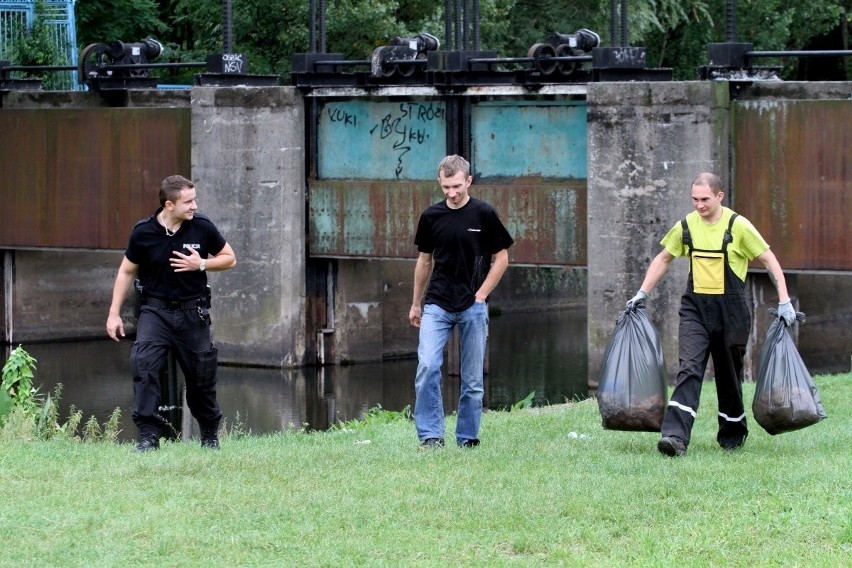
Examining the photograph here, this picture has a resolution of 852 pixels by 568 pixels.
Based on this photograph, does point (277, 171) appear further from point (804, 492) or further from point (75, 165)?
point (804, 492)

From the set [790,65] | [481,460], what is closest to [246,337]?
[481,460]

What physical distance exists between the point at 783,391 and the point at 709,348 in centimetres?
55

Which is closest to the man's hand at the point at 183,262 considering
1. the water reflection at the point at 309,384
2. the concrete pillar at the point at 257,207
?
the water reflection at the point at 309,384

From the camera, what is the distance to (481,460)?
30.7ft

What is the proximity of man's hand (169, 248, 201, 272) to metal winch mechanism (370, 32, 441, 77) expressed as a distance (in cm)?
1178

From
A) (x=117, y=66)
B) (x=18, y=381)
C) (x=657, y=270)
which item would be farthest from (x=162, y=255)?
(x=117, y=66)

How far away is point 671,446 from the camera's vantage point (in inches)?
369

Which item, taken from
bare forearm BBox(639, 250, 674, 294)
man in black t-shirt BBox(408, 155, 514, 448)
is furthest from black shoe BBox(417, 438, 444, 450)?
bare forearm BBox(639, 250, 674, 294)

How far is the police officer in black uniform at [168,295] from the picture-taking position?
9.85m

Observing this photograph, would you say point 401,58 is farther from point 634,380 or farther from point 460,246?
point 634,380

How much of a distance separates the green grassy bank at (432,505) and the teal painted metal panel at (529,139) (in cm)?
1027

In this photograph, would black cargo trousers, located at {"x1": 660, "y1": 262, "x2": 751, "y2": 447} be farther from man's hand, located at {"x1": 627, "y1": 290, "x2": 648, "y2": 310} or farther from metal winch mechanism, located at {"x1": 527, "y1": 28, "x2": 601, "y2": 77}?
metal winch mechanism, located at {"x1": 527, "y1": 28, "x2": 601, "y2": 77}

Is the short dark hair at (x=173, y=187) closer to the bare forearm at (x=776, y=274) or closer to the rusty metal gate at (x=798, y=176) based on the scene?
the bare forearm at (x=776, y=274)

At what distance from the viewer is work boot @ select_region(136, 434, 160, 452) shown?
9.91 m
